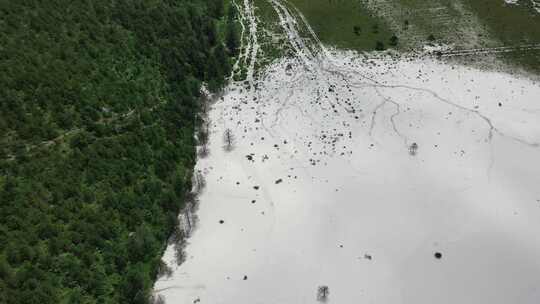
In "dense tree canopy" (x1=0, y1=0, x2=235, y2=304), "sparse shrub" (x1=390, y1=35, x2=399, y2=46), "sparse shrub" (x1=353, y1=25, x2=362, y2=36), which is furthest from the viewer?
"sparse shrub" (x1=353, y1=25, x2=362, y2=36)

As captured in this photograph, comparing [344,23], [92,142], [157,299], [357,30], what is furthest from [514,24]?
[157,299]

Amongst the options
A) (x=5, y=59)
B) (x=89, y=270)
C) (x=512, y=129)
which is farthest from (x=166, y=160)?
(x=512, y=129)

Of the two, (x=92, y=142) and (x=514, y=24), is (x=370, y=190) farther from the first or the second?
(x=514, y=24)

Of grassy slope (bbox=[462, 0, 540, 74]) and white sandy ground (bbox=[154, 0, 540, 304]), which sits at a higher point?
grassy slope (bbox=[462, 0, 540, 74])

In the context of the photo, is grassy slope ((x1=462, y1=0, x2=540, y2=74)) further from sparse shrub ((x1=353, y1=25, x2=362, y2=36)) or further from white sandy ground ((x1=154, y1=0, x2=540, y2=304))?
sparse shrub ((x1=353, y1=25, x2=362, y2=36))

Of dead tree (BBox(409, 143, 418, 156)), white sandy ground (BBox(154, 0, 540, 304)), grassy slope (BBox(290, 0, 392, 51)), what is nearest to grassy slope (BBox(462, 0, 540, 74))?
white sandy ground (BBox(154, 0, 540, 304))
